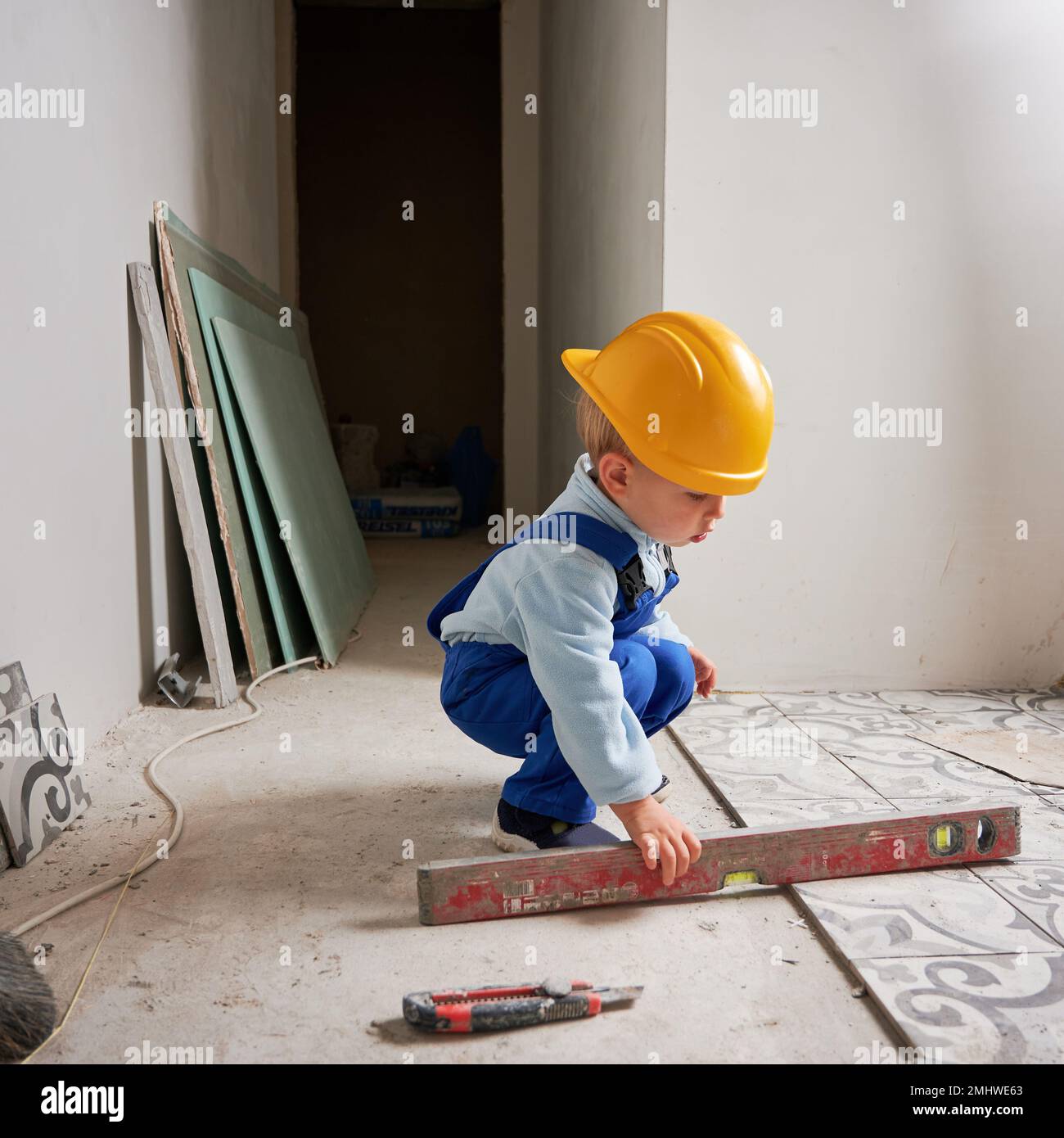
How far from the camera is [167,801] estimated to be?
176 cm

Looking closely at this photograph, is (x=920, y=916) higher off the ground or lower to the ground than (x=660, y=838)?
lower

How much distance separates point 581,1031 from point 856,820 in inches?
22.5

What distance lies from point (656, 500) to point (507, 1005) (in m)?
0.66

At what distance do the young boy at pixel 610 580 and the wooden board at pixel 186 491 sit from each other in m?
1.06

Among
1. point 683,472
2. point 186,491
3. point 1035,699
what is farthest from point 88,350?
point 1035,699

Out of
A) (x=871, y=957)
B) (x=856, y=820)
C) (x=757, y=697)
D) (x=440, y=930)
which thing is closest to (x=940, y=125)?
(x=757, y=697)

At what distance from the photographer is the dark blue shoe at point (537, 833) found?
152cm

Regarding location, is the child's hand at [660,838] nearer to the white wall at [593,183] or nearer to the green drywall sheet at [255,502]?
the white wall at [593,183]

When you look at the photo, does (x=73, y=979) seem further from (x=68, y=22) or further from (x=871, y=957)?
(x=68, y=22)

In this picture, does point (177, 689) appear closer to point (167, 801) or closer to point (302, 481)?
point (167, 801)

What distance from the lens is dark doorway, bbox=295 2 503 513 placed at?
22.9ft
